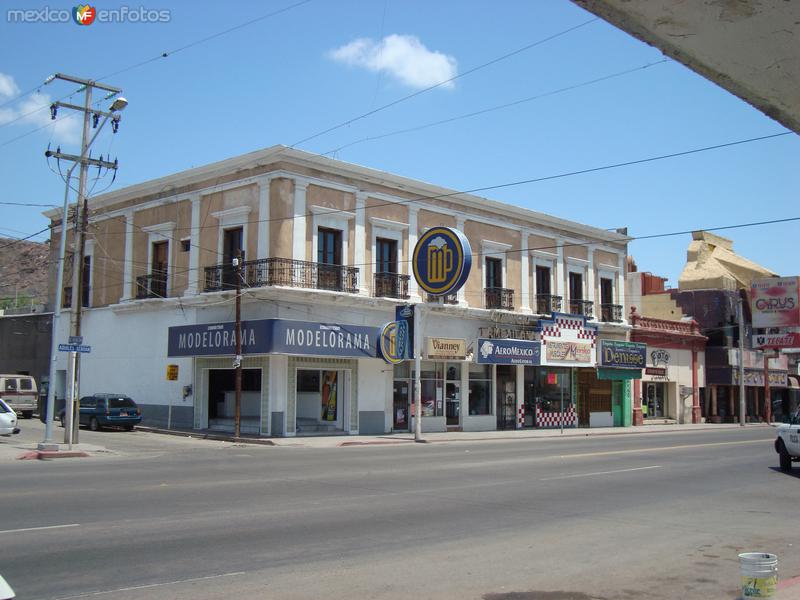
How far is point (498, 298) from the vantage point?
37031mm

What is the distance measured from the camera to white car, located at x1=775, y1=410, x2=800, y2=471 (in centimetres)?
1842

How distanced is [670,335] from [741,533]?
3912 centimetres

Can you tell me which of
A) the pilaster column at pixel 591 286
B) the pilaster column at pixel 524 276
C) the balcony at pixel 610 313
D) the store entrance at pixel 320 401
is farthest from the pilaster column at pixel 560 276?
the store entrance at pixel 320 401

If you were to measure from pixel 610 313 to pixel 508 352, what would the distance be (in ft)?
35.3

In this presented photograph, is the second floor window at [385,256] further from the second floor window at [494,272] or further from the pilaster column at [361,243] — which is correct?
the second floor window at [494,272]

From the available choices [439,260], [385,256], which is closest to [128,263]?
[385,256]

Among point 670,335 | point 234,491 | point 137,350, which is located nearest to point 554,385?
point 670,335

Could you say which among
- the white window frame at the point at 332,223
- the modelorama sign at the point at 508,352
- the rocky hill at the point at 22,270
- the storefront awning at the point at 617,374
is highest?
the rocky hill at the point at 22,270

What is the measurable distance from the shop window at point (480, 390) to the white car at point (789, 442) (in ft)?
59.0

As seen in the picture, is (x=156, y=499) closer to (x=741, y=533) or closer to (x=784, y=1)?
(x=741, y=533)

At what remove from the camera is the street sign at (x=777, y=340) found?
5262 centimetres

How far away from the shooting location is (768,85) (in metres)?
4.48

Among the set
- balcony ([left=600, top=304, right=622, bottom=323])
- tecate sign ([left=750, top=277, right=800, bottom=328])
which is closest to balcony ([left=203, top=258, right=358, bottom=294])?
balcony ([left=600, top=304, right=622, bottom=323])

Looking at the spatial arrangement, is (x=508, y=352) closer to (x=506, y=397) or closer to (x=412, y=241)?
(x=506, y=397)
